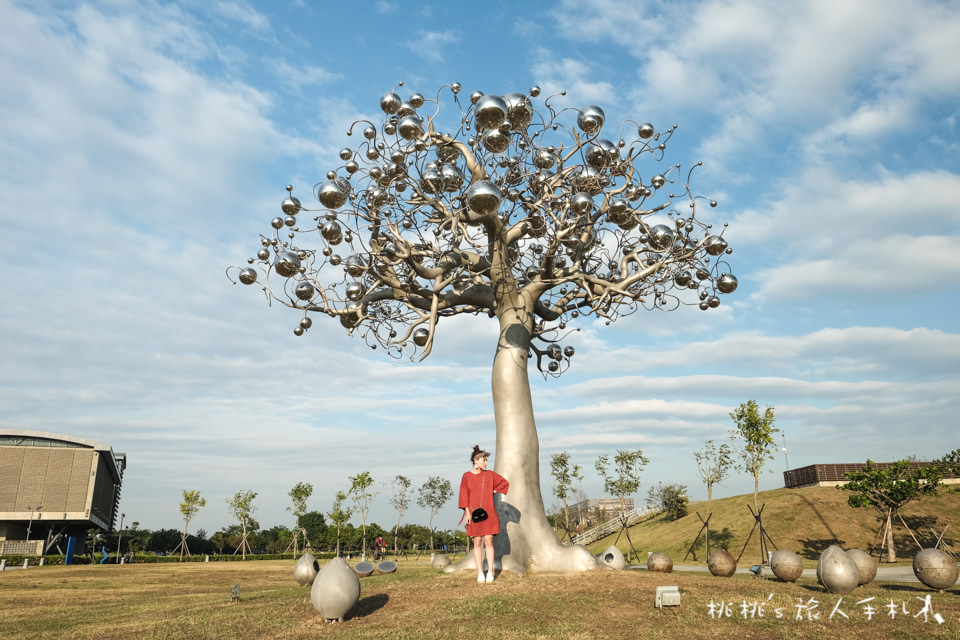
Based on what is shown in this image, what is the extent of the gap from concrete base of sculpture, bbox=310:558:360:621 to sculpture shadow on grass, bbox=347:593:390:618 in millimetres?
338

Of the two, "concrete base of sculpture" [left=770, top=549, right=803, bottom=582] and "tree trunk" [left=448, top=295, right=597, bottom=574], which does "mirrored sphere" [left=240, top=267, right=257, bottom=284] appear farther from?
"concrete base of sculpture" [left=770, top=549, right=803, bottom=582]

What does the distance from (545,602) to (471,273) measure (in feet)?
23.0

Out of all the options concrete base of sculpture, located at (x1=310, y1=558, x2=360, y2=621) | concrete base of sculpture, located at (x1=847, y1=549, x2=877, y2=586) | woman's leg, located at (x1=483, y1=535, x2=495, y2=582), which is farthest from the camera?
concrete base of sculpture, located at (x1=847, y1=549, x2=877, y2=586)

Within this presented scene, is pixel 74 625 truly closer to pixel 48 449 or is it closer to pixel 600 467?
pixel 600 467

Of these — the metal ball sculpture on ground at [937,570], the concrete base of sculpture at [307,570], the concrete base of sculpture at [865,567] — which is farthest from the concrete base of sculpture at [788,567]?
the concrete base of sculpture at [307,570]

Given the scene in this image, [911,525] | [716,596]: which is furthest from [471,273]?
[911,525]

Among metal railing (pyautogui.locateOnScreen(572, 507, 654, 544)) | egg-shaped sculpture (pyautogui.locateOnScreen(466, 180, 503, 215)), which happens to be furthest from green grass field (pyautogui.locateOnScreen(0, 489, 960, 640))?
metal railing (pyautogui.locateOnScreen(572, 507, 654, 544))

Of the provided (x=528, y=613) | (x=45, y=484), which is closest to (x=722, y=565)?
(x=528, y=613)

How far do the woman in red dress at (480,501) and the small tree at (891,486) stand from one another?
21578 millimetres

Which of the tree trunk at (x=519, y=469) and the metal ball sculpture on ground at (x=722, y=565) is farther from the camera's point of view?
the metal ball sculpture on ground at (x=722, y=565)

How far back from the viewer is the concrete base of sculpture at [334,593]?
7441 mm

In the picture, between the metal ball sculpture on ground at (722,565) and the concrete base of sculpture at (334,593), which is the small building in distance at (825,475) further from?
the concrete base of sculpture at (334,593)

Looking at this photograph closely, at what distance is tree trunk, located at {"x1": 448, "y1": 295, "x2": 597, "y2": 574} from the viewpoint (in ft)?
36.2

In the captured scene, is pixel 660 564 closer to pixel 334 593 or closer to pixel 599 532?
pixel 334 593
